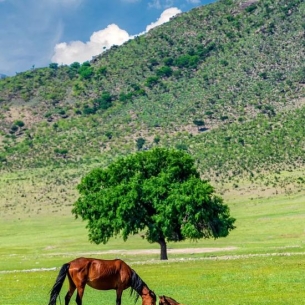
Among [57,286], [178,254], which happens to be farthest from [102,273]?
[178,254]

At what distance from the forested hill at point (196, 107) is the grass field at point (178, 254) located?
57.2 feet

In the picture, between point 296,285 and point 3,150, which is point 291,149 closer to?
point 3,150

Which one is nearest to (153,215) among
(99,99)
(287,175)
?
(287,175)

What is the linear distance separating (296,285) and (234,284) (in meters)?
3.18

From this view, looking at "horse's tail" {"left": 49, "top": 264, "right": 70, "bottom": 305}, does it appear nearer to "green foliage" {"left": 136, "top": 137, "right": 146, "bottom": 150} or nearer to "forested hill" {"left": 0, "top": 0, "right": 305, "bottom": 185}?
"forested hill" {"left": 0, "top": 0, "right": 305, "bottom": 185}

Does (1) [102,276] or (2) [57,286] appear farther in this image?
(1) [102,276]

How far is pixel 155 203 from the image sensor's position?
195 feet

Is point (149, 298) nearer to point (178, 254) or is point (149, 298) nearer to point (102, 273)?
point (102, 273)

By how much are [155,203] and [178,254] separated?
22.5 feet

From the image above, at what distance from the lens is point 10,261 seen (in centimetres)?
6638

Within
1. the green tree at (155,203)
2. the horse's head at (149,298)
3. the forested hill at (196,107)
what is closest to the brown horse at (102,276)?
the horse's head at (149,298)

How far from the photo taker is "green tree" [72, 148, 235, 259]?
58.3 meters

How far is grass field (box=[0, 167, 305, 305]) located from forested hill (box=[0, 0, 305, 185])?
17.4 m

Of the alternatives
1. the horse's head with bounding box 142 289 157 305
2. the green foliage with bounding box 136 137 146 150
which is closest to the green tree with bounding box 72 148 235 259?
the horse's head with bounding box 142 289 157 305
